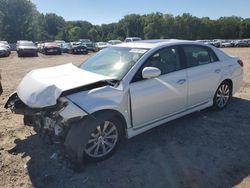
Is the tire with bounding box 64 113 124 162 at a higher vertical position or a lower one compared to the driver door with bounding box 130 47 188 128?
lower

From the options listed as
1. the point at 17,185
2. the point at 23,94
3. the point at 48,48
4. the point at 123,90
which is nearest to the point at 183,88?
the point at 123,90

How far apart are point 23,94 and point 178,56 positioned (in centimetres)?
273

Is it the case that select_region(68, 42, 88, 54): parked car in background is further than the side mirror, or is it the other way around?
select_region(68, 42, 88, 54): parked car in background

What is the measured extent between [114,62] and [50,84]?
1261 mm

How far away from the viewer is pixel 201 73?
18.2 feet

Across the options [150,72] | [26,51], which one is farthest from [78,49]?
[150,72]

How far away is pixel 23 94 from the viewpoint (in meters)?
4.38

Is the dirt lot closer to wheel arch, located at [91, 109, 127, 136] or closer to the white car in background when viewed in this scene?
the white car in background

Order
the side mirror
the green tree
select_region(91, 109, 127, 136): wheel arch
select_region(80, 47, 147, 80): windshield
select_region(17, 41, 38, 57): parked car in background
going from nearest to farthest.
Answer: select_region(91, 109, 127, 136): wheel arch < the side mirror < select_region(80, 47, 147, 80): windshield < select_region(17, 41, 38, 57): parked car in background < the green tree

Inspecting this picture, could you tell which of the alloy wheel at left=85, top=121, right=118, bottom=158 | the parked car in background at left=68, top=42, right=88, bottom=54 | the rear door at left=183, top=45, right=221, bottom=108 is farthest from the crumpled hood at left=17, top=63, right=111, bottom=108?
the parked car in background at left=68, top=42, right=88, bottom=54

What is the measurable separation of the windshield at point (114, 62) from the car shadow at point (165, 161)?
3.96 feet

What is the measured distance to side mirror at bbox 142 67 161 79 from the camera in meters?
4.46

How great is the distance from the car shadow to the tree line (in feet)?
232

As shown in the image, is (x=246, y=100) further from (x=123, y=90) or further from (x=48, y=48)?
(x=48, y=48)
